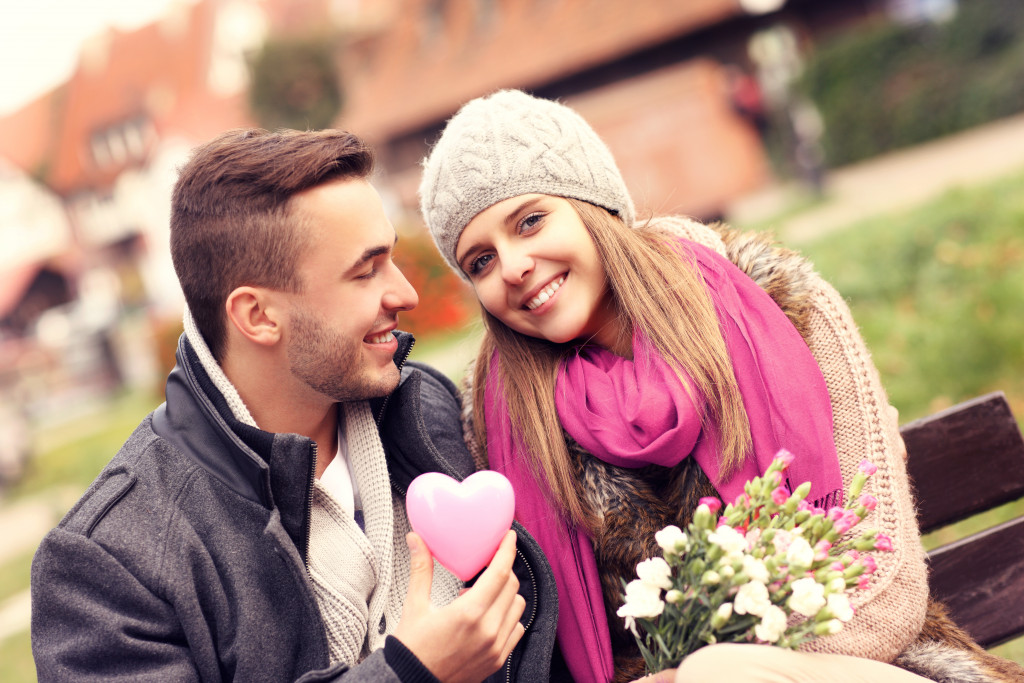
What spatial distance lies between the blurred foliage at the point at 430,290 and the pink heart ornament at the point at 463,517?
8.83 m

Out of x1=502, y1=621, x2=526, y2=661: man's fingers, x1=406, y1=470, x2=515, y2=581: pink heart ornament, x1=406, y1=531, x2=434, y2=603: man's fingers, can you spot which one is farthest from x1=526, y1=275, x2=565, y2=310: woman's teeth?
x1=502, y1=621, x2=526, y2=661: man's fingers

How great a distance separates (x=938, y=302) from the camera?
6.34 meters

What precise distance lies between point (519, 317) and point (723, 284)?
58cm

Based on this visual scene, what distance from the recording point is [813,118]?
56.5 ft

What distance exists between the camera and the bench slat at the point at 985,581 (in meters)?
2.78

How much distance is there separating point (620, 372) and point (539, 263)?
0.39 m

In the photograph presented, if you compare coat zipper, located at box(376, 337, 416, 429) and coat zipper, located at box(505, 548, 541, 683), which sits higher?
coat zipper, located at box(376, 337, 416, 429)

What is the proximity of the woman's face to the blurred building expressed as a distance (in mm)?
455

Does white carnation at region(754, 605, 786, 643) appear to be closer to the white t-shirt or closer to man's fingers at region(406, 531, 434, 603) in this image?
→ man's fingers at region(406, 531, 434, 603)

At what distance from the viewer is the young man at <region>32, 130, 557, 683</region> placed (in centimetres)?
205

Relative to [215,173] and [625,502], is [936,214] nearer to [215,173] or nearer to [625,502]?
[625,502]

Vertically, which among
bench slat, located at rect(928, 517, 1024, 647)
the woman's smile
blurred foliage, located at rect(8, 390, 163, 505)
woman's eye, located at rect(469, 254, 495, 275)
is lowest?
blurred foliage, located at rect(8, 390, 163, 505)

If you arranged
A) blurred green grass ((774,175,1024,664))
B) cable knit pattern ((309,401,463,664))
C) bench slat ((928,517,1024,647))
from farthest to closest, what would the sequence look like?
blurred green grass ((774,175,1024,664))
bench slat ((928,517,1024,647))
cable knit pattern ((309,401,463,664))

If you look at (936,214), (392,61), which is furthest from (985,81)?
(392,61)
